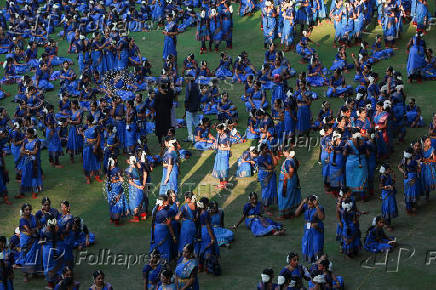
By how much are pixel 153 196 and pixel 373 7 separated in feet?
44.1

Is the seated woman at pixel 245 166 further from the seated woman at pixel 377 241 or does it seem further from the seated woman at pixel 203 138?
the seated woman at pixel 377 241

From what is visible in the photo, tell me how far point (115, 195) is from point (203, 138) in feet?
14.7

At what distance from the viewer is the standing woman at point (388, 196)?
56.0 feet

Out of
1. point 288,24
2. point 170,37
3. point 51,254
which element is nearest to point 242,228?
point 51,254

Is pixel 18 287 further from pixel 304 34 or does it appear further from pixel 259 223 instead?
pixel 304 34

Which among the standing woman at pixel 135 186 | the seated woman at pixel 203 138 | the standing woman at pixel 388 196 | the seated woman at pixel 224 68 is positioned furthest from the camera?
the seated woman at pixel 224 68

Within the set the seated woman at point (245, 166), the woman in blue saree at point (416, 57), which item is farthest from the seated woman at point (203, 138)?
the woman in blue saree at point (416, 57)

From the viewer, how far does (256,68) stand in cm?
2767

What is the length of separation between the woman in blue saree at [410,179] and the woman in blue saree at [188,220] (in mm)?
4576

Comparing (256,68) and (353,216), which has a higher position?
(256,68)

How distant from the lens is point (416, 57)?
80.2 ft

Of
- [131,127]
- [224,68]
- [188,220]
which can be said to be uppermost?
[224,68]

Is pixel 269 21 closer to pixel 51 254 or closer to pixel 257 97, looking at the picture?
pixel 257 97

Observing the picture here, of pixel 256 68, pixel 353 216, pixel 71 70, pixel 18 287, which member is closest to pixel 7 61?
pixel 71 70
